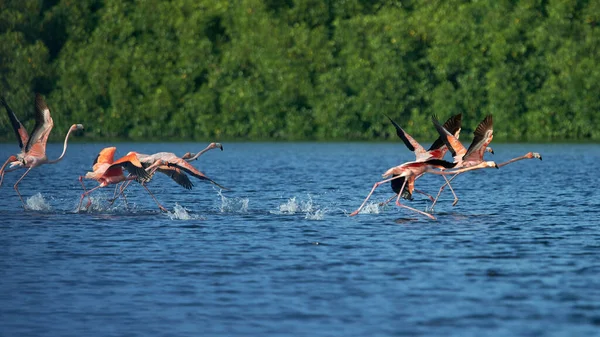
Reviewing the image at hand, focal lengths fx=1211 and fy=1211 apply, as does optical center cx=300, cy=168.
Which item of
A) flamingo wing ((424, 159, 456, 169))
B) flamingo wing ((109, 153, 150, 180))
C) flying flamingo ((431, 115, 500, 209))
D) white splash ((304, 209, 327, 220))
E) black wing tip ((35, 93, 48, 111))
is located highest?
black wing tip ((35, 93, 48, 111))

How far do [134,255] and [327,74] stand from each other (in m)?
60.9

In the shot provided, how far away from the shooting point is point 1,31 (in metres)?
84.8

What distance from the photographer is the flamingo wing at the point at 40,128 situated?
25.8m

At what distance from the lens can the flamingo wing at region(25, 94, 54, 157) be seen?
25.8m

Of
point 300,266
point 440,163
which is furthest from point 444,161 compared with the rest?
point 300,266

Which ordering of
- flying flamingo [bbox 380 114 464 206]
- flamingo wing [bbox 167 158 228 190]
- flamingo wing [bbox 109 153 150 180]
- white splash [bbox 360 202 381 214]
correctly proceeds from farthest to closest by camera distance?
1. white splash [bbox 360 202 381 214]
2. flying flamingo [bbox 380 114 464 206]
3. flamingo wing [bbox 109 153 150 180]
4. flamingo wing [bbox 167 158 228 190]

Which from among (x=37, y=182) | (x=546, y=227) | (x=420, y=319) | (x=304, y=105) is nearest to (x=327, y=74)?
(x=304, y=105)

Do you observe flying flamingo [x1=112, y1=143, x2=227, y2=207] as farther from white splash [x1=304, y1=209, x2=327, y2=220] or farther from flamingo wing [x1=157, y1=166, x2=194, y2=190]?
white splash [x1=304, y1=209, x2=327, y2=220]

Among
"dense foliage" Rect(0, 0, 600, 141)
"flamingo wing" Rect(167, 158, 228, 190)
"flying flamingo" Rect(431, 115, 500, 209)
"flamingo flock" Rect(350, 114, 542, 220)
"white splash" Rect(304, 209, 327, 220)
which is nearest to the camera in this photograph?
"flamingo wing" Rect(167, 158, 228, 190)

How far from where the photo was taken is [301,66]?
265 ft

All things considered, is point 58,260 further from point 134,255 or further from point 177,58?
point 177,58

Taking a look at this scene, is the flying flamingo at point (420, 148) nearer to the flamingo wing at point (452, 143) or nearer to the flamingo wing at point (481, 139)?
the flamingo wing at point (452, 143)

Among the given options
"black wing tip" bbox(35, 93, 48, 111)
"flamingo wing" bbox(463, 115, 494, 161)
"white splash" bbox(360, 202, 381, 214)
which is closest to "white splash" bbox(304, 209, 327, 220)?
"white splash" bbox(360, 202, 381, 214)

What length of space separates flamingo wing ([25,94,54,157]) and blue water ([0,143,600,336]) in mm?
1341
